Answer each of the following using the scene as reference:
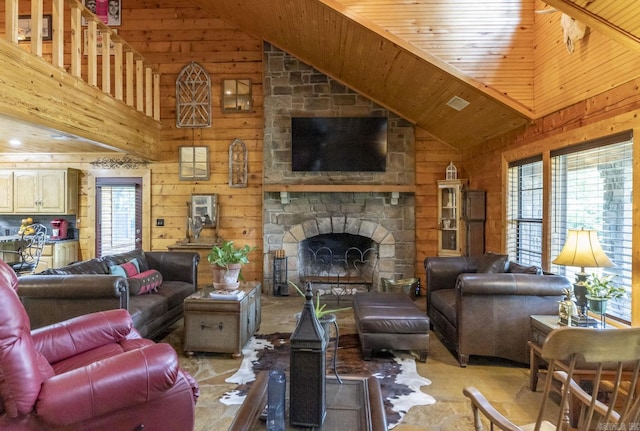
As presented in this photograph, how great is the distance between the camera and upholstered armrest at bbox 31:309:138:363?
1.91m

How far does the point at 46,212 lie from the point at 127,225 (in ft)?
3.90

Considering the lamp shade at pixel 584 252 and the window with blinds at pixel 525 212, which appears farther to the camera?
the window with blinds at pixel 525 212

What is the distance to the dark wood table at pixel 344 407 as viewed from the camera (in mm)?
1532

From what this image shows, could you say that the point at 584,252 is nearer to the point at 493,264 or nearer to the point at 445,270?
the point at 493,264

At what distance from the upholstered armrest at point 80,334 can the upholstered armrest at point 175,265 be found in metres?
2.15

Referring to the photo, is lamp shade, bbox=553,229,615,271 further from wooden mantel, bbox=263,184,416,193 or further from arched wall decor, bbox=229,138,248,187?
arched wall decor, bbox=229,138,248,187

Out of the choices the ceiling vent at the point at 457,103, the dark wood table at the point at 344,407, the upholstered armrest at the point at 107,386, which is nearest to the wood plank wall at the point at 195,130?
the ceiling vent at the point at 457,103

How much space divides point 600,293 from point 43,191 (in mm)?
7107

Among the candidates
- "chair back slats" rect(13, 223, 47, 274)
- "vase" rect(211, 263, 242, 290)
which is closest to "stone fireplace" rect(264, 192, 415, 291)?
"vase" rect(211, 263, 242, 290)

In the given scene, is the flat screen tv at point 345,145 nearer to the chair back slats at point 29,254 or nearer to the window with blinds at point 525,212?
the window with blinds at point 525,212

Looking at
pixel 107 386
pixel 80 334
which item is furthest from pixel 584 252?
pixel 80 334

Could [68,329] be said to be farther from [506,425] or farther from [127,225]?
[127,225]

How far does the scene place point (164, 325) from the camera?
3.64m

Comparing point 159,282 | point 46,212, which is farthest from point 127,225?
point 159,282
